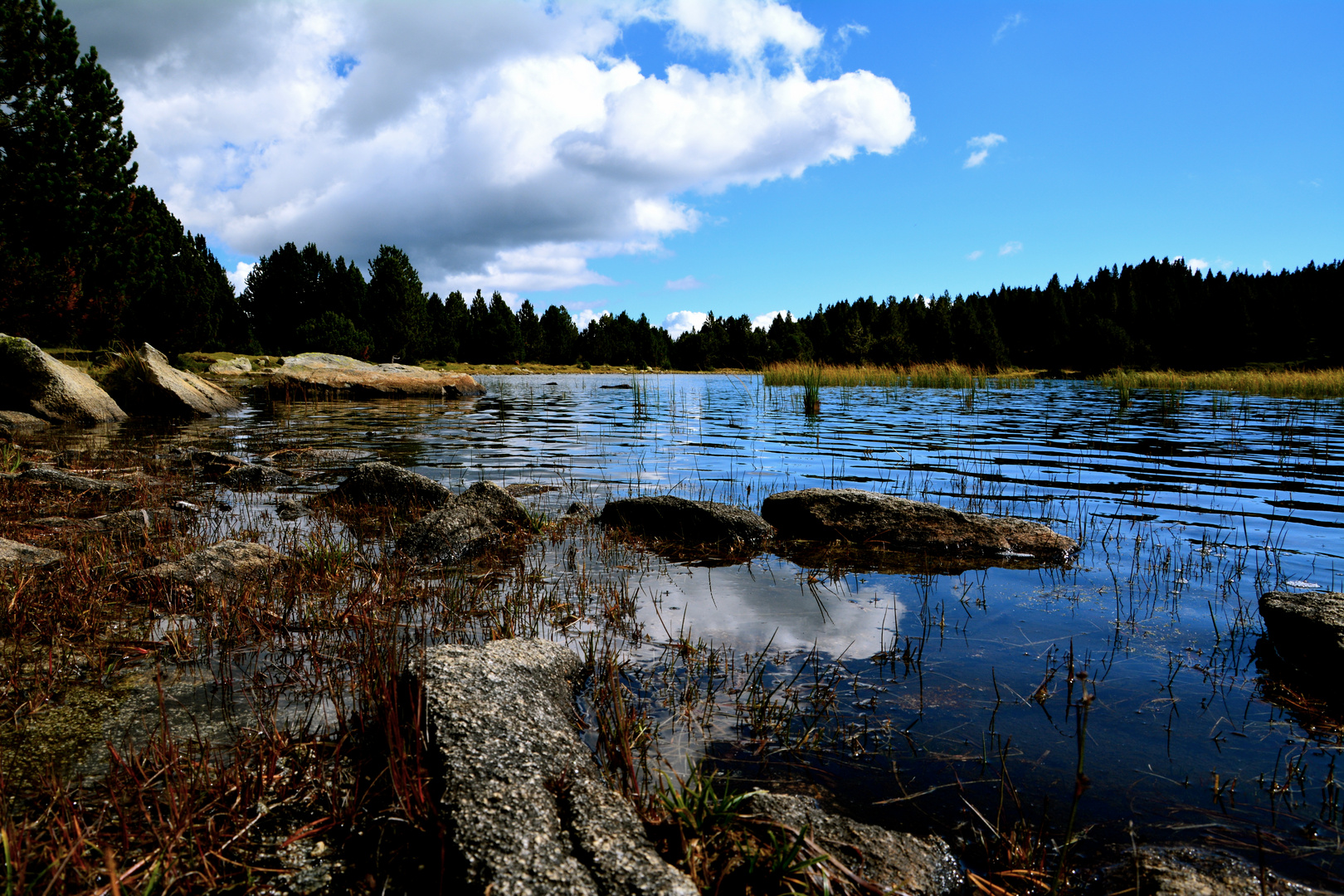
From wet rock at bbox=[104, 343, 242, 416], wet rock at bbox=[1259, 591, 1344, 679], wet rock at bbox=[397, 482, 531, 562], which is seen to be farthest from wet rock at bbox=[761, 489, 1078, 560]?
wet rock at bbox=[104, 343, 242, 416]

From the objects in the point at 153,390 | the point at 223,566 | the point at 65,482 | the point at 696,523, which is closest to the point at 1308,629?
the point at 696,523

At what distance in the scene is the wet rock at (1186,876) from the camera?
1825 millimetres

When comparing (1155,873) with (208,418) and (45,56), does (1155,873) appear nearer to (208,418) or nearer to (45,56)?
(208,418)

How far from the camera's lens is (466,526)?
531 cm

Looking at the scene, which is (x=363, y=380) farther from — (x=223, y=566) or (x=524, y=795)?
(x=524, y=795)

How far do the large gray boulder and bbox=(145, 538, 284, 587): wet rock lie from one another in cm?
1335

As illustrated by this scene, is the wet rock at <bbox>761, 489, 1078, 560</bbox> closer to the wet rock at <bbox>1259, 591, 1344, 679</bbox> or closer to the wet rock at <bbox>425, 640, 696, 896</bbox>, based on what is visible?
the wet rock at <bbox>1259, 591, 1344, 679</bbox>

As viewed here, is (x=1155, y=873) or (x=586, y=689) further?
(x=586, y=689)

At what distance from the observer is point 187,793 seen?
185 centimetres

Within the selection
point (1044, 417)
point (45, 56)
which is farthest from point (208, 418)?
point (1044, 417)

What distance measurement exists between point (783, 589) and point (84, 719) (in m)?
3.53

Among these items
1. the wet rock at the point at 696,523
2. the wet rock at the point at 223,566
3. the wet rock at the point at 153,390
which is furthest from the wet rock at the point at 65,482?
the wet rock at the point at 153,390

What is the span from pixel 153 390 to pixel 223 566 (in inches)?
639

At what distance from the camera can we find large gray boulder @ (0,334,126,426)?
1337cm
